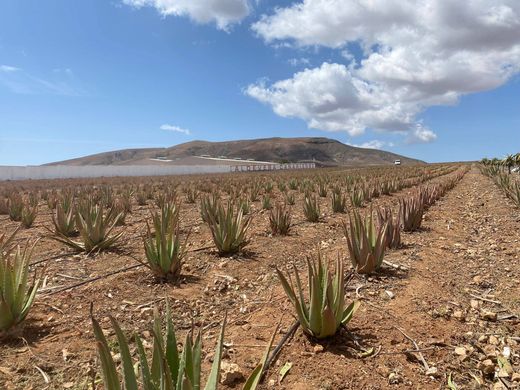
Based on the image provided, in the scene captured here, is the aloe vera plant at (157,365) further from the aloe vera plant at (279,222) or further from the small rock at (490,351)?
the aloe vera plant at (279,222)

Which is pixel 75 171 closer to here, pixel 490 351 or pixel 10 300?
pixel 10 300

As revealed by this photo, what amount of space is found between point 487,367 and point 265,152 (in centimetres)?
13872

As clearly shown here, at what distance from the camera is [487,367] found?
220cm

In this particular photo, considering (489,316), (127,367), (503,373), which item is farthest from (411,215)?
(127,367)

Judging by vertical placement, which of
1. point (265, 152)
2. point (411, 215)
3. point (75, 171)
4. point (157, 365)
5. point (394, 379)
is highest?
point (265, 152)

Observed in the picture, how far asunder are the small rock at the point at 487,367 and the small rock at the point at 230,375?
4.39ft

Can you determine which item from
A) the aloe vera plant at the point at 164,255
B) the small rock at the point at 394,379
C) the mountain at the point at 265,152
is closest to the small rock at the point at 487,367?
the small rock at the point at 394,379

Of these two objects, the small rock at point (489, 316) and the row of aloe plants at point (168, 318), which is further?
the small rock at point (489, 316)

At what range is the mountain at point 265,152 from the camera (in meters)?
138

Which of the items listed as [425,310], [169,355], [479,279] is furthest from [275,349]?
[479,279]

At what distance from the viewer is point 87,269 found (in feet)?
14.0

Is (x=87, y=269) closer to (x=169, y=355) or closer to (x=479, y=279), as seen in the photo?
(x=169, y=355)

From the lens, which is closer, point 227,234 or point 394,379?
point 394,379

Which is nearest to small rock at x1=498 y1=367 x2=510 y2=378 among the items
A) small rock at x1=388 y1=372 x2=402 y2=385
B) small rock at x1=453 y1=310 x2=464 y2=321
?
small rock at x1=388 y1=372 x2=402 y2=385
